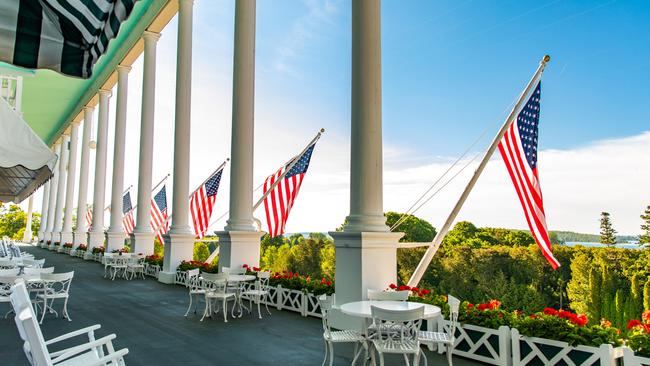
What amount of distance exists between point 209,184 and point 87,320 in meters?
8.53

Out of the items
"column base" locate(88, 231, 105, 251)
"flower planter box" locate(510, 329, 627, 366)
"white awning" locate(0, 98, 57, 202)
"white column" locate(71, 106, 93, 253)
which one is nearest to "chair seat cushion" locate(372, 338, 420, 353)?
"flower planter box" locate(510, 329, 627, 366)

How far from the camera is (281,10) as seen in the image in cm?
2173

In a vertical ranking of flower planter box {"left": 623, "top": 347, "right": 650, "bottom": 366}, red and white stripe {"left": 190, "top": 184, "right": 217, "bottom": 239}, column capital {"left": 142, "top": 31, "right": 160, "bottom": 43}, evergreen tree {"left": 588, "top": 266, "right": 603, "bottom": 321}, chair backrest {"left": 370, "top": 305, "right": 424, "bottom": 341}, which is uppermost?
column capital {"left": 142, "top": 31, "right": 160, "bottom": 43}

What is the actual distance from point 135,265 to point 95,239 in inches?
469

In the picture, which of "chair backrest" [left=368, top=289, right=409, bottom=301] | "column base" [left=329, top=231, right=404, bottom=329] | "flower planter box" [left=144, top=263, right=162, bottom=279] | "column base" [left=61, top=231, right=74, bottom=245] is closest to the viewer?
"chair backrest" [left=368, top=289, right=409, bottom=301]

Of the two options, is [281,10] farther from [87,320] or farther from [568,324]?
[568,324]

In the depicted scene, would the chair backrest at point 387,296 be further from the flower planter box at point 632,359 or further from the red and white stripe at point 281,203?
the red and white stripe at point 281,203

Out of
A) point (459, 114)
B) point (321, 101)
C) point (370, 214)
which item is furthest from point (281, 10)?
point (459, 114)

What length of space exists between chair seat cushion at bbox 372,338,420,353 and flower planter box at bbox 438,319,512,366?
56.8 inches

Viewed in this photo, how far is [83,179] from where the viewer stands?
31.2 meters

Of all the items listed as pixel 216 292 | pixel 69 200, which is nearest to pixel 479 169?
pixel 216 292

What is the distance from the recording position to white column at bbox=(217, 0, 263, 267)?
12398mm

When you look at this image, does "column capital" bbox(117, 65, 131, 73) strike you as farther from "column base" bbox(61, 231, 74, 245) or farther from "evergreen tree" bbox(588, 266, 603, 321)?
"evergreen tree" bbox(588, 266, 603, 321)

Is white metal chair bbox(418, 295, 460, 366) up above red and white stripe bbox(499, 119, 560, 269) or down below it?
below
